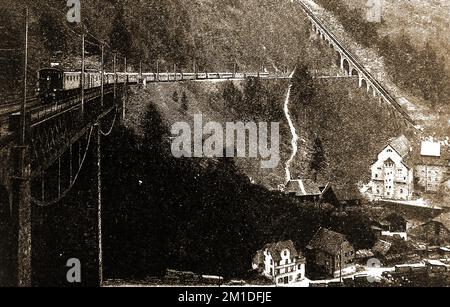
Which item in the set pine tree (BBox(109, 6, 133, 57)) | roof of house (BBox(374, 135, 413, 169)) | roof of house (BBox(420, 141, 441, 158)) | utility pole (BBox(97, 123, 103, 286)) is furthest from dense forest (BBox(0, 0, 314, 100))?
roof of house (BBox(420, 141, 441, 158))

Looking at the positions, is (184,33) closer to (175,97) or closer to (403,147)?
(175,97)

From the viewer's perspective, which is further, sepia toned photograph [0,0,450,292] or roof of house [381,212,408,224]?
roof of house [381,212,408,224]

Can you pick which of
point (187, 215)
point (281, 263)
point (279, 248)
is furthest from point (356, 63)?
point (187, 215)

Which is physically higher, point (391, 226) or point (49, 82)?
point (49, 82)

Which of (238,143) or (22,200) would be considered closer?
(22,200)

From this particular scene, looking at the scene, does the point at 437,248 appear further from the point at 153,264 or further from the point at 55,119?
the point at 55,119

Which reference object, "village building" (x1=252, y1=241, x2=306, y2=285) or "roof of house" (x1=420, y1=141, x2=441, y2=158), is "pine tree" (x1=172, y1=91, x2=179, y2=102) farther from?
"roof of house" (x1=420, y1=141, x2=441, y2=158)

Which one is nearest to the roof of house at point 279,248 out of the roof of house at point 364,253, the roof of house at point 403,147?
the roof of house at point 364,253
